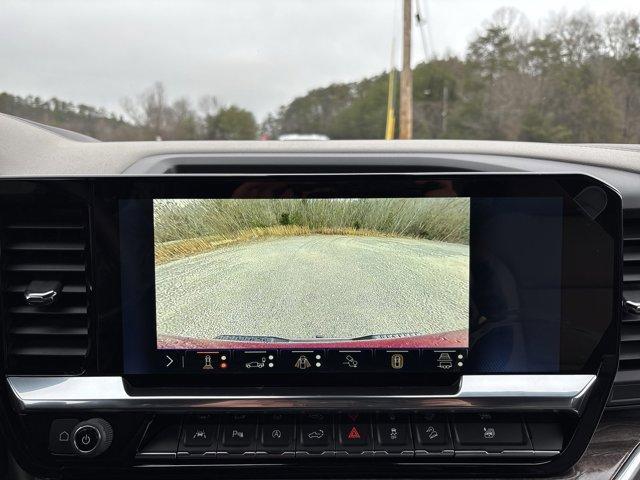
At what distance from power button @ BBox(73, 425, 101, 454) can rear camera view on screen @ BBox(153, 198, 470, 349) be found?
0.28 meters

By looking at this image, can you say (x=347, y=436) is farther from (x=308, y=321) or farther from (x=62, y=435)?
→ (x=62, y=435)

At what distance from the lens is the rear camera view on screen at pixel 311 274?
146 cm

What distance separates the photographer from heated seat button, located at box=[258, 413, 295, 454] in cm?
148

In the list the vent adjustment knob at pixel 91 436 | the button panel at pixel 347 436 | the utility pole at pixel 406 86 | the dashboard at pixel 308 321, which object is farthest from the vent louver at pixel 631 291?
the utility pole at pixel 406 86

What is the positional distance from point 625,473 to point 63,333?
1.51 m

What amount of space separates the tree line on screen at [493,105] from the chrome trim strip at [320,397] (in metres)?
1.14

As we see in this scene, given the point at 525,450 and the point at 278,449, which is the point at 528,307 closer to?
the point at 525,450

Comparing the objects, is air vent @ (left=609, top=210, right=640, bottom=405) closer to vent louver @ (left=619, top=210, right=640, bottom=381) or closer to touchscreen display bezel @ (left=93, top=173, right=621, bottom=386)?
vent louver @ (left=619, top=210, right=640, bottom=381)

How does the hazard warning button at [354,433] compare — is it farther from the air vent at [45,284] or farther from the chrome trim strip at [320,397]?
the air vent at [45,284]

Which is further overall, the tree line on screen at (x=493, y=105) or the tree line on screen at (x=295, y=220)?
the tree line on screen at (x=493, y=105)

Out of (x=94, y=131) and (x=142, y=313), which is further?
(x=94, y=131)

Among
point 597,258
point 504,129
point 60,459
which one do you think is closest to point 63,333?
point 60,459

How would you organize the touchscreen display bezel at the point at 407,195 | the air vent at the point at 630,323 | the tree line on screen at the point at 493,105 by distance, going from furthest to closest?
1. the tree line on screen at the point at 493,105
2. the air vent at the point at 630,323
3. the touchscreen display bezel at the point at 407,195

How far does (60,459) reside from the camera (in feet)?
4.98
